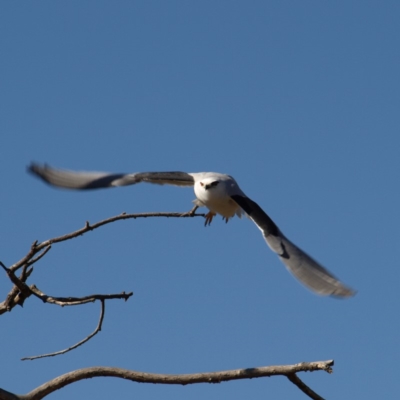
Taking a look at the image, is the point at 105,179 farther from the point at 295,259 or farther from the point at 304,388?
the point at 304,388

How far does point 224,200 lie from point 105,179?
1774mm

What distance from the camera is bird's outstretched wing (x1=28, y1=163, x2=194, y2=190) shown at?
867 cm

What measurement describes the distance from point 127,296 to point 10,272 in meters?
0.82

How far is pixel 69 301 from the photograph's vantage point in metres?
5.52

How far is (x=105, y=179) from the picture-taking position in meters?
8.99

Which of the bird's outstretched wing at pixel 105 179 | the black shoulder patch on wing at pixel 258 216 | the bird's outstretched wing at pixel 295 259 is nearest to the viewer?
the bird's outstretched wing at pixel 295 259

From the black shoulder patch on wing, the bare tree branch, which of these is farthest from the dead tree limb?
the black shoulder patch on wing

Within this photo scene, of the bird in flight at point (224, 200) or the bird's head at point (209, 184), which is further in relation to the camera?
the bird's head at point (209, 184)

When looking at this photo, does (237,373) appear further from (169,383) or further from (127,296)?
(127,296)

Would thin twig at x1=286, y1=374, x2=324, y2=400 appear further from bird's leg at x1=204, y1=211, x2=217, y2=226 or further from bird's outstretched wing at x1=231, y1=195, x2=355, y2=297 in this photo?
bird's leg at x1=204, y1=211, x2=217, y2=226

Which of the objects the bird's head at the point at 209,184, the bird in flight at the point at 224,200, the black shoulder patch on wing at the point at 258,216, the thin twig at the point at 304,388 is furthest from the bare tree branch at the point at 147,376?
the bird's head at the point at 209,184

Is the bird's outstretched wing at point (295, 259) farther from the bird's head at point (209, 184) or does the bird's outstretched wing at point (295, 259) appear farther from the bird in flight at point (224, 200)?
the bird's head at point (209, 184)

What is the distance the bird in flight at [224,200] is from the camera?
6.38 meters

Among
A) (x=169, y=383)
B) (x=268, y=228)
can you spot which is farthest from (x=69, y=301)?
(x=268, y=228)
